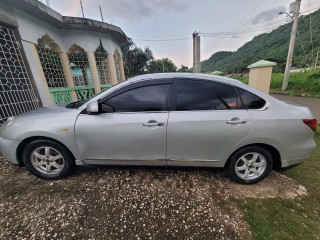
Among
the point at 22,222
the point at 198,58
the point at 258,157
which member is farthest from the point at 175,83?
the point at 198,58

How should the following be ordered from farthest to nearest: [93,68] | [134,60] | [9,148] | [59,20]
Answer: [134,60] → [93,68] → [59,20] → [9,148]

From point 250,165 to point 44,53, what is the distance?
746cm

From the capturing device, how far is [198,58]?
438 inches

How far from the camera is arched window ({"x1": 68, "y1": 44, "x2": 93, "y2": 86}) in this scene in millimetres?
7653

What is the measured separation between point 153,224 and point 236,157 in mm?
1409

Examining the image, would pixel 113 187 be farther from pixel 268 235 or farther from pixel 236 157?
pixel 268 235

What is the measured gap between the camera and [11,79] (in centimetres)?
493

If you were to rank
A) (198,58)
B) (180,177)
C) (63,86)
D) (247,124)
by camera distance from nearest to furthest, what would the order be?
(247,124)
(180,177)
(63,86)
(198,58)

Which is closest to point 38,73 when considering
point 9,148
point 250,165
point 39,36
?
point 39,36

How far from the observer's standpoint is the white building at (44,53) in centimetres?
482

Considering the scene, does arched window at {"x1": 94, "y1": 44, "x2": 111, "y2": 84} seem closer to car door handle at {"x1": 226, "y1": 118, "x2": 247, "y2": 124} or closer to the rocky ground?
the rocky ground

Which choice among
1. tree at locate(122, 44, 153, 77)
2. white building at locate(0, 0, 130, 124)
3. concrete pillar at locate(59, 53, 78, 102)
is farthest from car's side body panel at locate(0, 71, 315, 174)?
tree at locate(122, 44, 153, 77)

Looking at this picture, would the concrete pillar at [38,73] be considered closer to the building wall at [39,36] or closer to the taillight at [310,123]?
the building wall at [39,36]

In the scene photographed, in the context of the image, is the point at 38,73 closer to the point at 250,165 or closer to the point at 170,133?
the point at 170,133
